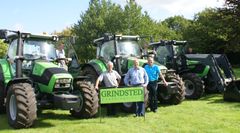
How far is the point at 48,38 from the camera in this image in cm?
1275

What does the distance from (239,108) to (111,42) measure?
4.68 metres

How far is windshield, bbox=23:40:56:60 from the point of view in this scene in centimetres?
1228

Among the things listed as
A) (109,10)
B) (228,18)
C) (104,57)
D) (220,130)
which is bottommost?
(220,130)

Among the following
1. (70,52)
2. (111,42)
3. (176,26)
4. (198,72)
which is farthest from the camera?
(176,26)

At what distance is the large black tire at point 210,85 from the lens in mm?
18312

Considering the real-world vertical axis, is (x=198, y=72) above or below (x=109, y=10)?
below

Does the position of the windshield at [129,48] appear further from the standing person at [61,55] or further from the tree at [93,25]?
the tree at [93,25]

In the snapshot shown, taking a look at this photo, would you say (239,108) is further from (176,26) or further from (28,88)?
(176,26)

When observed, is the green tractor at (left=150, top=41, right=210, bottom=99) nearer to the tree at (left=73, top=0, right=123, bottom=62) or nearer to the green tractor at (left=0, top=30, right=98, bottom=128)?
the green tractor at (left=0, top=30, right=98, bottom=128)

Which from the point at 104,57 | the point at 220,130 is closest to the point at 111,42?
the point at 104,57

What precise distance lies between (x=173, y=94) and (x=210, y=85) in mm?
4150

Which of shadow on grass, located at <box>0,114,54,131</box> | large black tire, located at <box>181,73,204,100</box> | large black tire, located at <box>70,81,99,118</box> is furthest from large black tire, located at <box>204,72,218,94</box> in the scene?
shadow on grass, located at <box>0,114,54,131</box>

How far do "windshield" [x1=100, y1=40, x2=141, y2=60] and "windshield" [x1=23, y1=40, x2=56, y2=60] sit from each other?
2740 mm

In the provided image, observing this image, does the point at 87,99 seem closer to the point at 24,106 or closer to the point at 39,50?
the point at 24,106
